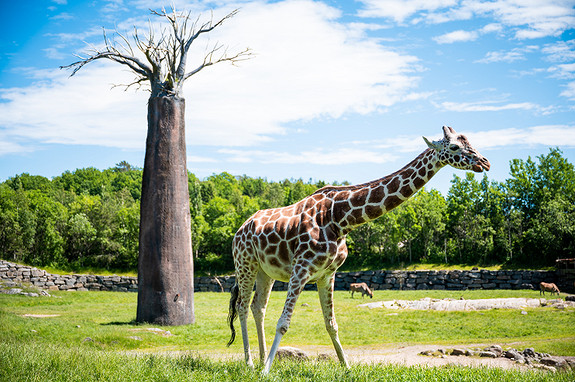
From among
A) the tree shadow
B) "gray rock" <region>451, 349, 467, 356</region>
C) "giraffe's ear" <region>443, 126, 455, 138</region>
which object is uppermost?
"giraffe's ear" <region>443, 126, 455, 138</region>

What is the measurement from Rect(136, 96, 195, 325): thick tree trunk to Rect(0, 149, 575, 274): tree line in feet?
92.3

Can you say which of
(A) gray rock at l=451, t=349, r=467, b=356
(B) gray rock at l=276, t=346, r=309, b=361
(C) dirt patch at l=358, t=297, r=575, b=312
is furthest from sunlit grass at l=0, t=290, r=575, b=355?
(A) gray rock at l=451, t=349, r=467, b=356

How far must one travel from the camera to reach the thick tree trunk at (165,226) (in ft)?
56.6

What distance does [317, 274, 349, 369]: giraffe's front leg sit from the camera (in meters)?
8.82

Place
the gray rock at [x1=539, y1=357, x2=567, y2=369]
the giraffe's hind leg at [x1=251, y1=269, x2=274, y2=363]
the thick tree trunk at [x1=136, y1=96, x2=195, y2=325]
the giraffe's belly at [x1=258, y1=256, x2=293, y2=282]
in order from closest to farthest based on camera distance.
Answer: the giraffe's belly at [x1=258, y1=256, x2=293, y2=282], the giraffe's hind leg at [x1=251, y1=269, x2=274, y2=363], the gray rock at [x1=539, y1=357, x2=567, y2=369], the thick tree trunk at [x1=136, y1=96, x2=195, y2=325]

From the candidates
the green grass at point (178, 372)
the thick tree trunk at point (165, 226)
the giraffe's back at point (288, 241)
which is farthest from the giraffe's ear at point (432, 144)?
the thick tree trunk at point (165, 226)

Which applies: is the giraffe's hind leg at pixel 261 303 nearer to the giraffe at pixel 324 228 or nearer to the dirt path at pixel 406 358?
the giraffe at pixel 324 228

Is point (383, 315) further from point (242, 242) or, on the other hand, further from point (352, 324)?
point (242, 242)

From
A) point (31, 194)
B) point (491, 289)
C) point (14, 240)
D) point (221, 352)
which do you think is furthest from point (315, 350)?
point (31, 194)

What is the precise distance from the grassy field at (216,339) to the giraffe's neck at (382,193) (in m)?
2.57

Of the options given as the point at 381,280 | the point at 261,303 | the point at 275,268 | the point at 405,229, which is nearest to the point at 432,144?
the point at 275,268

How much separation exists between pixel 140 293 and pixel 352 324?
7860 millimetres

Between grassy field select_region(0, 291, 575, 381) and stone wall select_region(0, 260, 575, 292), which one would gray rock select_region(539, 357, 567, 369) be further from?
stone wall select_region(0, 260, 575, 292)

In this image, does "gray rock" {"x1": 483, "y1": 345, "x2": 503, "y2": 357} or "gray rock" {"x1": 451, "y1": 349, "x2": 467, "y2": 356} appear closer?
"gray rock" {"x1": 483, "y1": 345, "x2": 503, "y2": 357}
